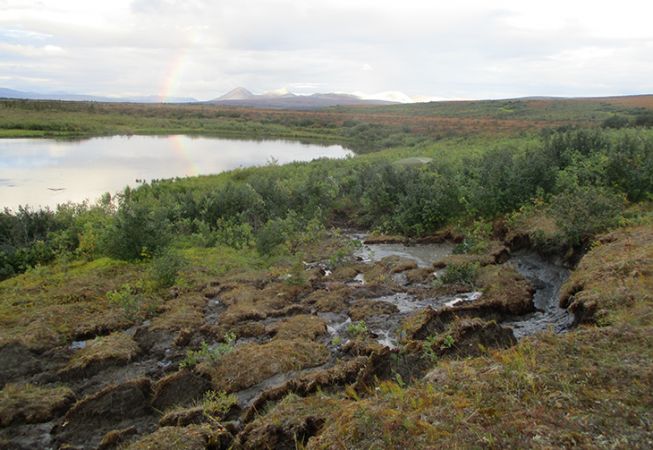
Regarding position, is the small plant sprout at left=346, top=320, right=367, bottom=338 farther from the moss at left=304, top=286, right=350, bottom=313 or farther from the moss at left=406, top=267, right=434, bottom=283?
the moss at left=406, top=267, right=434, bottom=283

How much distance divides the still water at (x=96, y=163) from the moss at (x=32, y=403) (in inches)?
535

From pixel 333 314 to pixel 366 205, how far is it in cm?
812

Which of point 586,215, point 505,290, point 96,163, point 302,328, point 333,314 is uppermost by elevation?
point 96,163

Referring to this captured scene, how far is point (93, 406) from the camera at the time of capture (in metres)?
4.23

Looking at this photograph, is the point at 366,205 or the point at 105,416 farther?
the point at 366,205

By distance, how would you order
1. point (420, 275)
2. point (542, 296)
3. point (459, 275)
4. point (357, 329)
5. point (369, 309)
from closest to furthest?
1. point (357, 329)
2. point (369, 309)
3. point (542, 296)
4. point (459, 275)
5. point (420, 275)

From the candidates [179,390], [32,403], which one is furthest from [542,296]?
[32,403]

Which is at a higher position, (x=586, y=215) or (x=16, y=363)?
(x=586, y=215)

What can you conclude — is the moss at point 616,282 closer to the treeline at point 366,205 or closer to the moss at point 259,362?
the treeline at point 366,205

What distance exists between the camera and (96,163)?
27.6 metres

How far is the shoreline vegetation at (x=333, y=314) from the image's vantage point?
2951mm

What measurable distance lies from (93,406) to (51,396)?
739 mm

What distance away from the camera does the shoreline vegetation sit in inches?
116

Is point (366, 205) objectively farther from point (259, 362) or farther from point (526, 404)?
point (526, 404)
